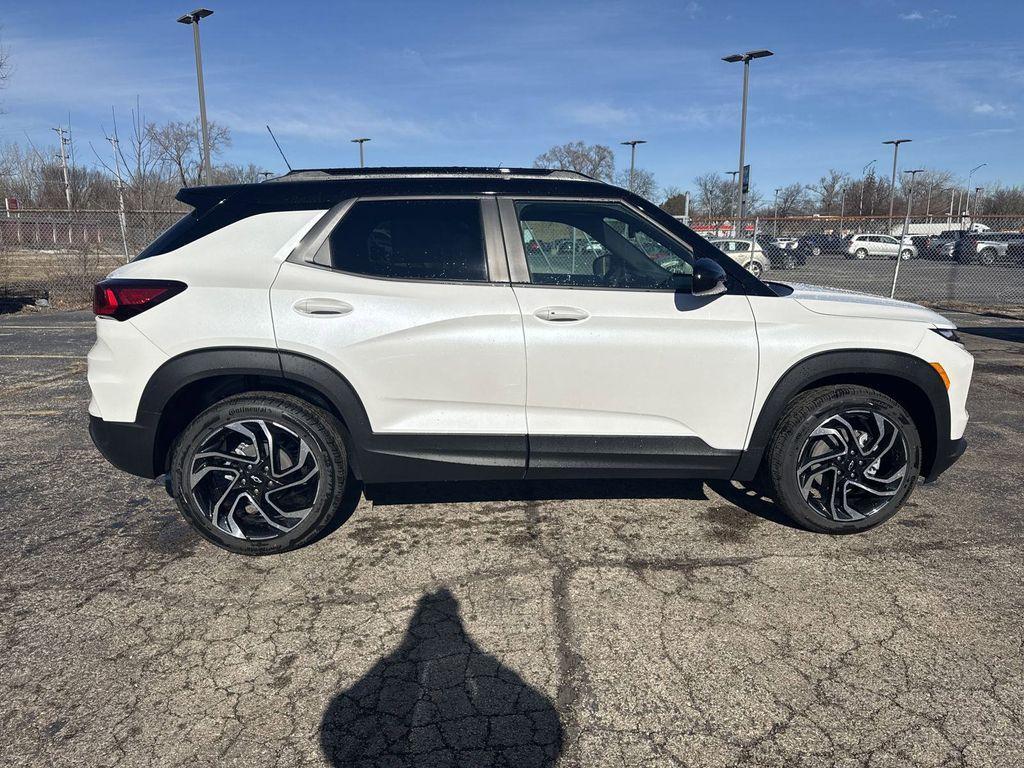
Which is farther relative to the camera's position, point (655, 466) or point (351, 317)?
point (655, 466)

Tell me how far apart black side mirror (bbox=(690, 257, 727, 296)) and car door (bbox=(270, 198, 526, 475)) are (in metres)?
0.86

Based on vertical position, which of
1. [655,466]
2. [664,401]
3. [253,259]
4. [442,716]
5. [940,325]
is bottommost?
[442,716]

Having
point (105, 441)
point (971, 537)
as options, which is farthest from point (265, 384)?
point (971, 537)

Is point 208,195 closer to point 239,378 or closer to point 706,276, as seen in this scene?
point 239,378

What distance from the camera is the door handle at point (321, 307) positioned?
320cm

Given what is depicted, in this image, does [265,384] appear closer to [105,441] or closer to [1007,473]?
[105,441]

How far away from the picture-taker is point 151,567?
10.8ft

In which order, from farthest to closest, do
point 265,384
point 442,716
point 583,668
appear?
point 265,384 → point 583,668 → point 442,716

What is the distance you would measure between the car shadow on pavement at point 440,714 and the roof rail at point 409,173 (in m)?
2.23

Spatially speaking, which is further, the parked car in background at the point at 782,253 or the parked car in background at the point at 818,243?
the parked car in background at the point at 782,253

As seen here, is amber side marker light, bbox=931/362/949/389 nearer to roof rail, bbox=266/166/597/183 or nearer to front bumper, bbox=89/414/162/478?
roof rail, bbox=266/166/597/183

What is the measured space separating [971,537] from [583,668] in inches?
95.5

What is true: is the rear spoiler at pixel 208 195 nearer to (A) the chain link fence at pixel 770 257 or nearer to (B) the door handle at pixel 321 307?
(B) the door handle at pixel 321 307

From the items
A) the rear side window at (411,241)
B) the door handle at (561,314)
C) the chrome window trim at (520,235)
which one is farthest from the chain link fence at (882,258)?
the rear side window at (411,241)
